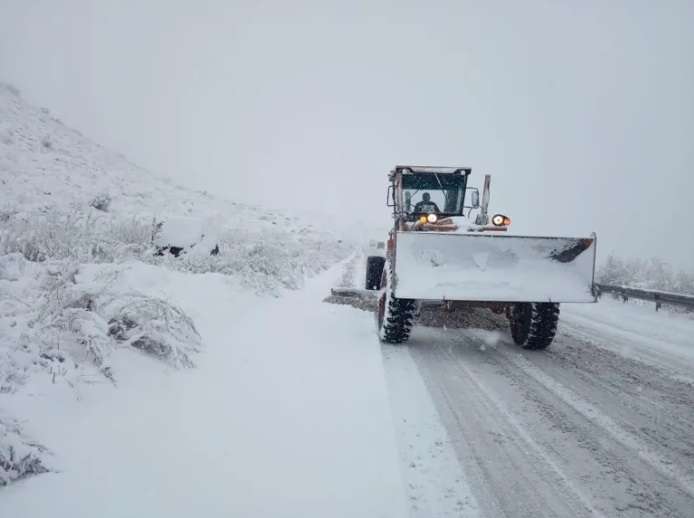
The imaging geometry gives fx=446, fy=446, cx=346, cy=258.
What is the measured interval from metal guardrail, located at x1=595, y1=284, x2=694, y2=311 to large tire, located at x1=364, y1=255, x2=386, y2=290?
4988 mm

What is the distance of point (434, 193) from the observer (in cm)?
867

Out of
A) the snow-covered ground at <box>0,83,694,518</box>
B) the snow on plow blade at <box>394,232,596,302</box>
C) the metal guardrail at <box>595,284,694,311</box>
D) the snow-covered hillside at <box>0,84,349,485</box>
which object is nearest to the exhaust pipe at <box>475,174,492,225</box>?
the snow on plow blade at <box>394,232,596,302</box>

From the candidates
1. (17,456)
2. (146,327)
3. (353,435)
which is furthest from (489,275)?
(17,456)

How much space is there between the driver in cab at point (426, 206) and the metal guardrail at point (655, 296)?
4647mm

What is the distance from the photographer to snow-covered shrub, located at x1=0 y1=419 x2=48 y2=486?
2.04 metres

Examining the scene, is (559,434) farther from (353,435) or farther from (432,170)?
(432,170)

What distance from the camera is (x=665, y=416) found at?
4.16 metres

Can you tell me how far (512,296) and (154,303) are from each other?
14.5 feet

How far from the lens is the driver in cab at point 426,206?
8555 millimetres

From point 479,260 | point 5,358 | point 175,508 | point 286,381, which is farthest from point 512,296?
point 5,358

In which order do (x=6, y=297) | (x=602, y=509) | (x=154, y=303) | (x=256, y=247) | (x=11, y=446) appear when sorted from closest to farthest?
1. (x=11, y=446)
2. (x=602, y=509)
3. (x=6, y=297)
4. (x=154, y=303)
5. (x=256, y=247)

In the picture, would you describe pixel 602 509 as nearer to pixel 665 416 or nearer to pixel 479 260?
pixel 665 416

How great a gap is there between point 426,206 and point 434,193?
32 cm

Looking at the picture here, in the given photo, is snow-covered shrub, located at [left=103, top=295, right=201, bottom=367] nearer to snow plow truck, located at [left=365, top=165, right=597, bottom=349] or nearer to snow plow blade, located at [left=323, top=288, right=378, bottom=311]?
snow plow truck, located at [left=365, top=165, right=597, bottom=349]
